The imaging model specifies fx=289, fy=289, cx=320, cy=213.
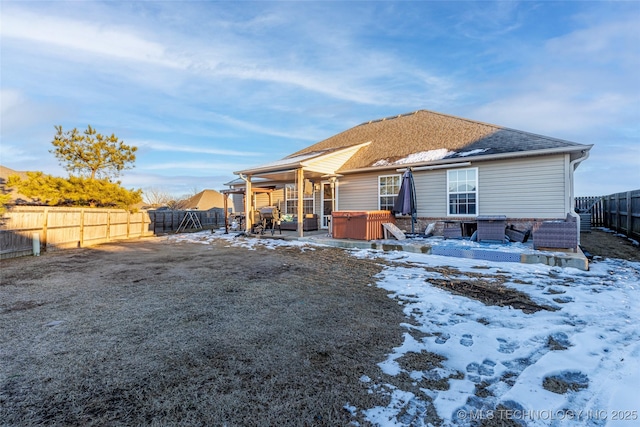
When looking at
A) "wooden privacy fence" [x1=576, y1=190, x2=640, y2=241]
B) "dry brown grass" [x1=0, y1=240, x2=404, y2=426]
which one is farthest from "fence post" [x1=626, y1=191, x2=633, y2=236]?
"dry brown grass" [x1=0, y1=240, x2=404, y2=426]

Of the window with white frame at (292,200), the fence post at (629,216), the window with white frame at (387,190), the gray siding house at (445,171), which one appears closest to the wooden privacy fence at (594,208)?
the fence post at (629,216)

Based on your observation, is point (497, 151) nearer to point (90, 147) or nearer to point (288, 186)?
point (288, 186)

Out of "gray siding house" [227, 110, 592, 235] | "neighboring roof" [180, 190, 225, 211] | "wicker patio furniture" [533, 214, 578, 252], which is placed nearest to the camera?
"wicker patio furniture" [533, 214, 578, 252]

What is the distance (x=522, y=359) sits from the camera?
236cm

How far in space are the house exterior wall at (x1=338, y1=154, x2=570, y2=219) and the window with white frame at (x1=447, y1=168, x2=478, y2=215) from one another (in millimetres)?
129

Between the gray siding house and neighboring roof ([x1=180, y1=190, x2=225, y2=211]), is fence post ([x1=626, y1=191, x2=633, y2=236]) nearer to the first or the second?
the gray siding house

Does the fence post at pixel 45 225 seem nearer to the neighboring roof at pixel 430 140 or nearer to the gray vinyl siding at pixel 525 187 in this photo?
the neighboring roof at pixel 430 140

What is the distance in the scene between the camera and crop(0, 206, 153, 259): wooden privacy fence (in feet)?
25.3

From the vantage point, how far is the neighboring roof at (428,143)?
28.3 ft

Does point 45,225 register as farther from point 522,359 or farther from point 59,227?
point 522,359

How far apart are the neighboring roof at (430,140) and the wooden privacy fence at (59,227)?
32.3ft

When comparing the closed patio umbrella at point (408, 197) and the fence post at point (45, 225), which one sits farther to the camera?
the closed patio umbrella at point (408, 197)

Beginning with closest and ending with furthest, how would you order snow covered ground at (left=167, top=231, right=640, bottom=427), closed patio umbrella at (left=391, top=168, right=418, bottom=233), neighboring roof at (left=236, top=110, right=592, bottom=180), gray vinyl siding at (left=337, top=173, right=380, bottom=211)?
snow covered ground at (left=167, top=231, right=640, bottom=427) → neighboring roof at (left=236, top=110, right=592, bottom=180) → closed patio umbrella at (left=391, top=168, right=418, bottom=233) → gray vinyl siding at (left=337, top=173, right=380, bottom=211)

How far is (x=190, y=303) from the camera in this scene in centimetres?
387
